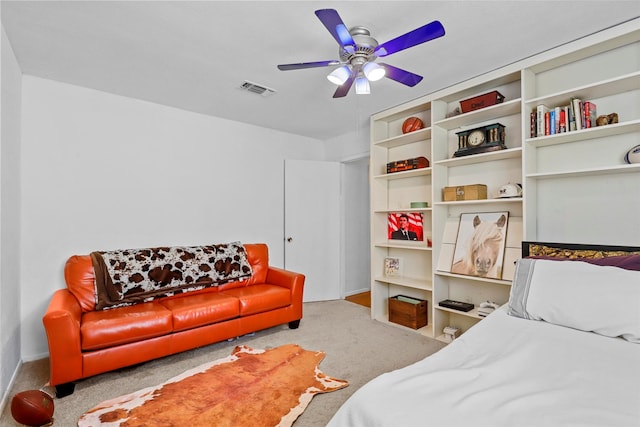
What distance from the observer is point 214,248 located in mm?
3623

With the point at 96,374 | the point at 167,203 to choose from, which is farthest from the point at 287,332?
the point at 167,203

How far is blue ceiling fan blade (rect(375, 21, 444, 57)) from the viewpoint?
1656 mm

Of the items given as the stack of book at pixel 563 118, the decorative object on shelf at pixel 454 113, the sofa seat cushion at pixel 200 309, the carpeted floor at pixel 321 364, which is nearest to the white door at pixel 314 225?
the carpeted floor at pixel 321 364

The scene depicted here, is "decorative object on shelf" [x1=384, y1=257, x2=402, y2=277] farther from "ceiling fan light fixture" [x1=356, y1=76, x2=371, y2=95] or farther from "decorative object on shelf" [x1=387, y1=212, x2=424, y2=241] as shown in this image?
Result: "ceiling fan light fixture" [x1=356, y1=76, x2=371, y2=95]

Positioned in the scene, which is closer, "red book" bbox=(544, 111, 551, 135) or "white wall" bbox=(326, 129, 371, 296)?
"red book" bbox=(544, 111, 551, 135)

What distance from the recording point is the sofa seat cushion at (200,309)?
2.71 meters

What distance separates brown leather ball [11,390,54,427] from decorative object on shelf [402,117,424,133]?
3.77 meters

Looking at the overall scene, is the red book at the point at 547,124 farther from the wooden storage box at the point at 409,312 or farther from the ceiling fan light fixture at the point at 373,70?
the wooden storage box at the point at 409,312

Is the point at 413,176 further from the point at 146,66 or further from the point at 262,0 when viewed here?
the point at 146,66

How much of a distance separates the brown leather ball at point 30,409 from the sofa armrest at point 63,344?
275 mm

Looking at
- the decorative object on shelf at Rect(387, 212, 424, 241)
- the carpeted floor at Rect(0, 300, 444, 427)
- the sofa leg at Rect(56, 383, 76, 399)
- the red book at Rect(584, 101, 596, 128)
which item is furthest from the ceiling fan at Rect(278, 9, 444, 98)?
the sofa leg at Rect(56, 383, 76, 399)

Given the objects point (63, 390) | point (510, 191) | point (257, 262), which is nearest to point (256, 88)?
point (257, 262)

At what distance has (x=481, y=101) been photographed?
2.91 meters

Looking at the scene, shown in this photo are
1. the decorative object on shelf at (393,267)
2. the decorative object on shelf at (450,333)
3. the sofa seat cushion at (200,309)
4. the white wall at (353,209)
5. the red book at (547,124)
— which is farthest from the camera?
the white wall at (353,209)
